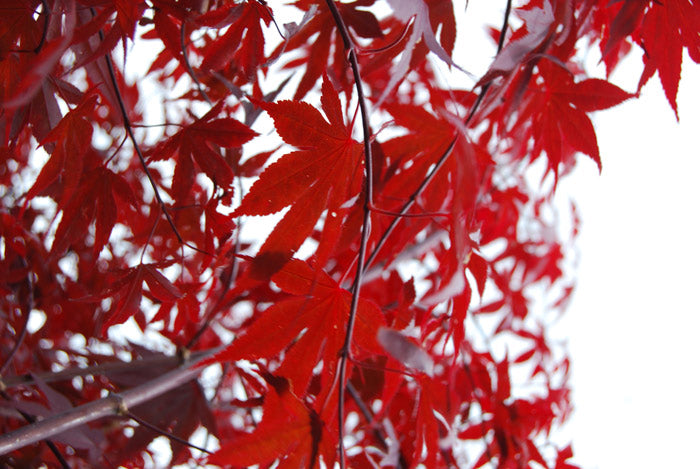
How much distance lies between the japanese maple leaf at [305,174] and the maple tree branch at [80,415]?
13 centimetres

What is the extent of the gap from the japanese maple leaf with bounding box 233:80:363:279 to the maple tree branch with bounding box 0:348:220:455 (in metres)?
0.13

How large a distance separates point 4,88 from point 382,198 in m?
0.37

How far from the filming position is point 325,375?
448 mm

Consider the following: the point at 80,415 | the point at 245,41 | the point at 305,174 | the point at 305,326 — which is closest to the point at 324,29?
the point at 245,41

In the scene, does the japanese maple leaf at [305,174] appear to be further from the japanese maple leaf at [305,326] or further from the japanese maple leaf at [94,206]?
the japanese maple leaf at [94,206]

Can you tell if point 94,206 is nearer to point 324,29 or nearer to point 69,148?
point 69,148

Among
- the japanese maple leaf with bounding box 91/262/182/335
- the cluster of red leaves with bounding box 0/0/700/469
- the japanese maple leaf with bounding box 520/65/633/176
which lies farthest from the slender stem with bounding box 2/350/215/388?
the japanese maple leaf with bounding box 520/65/633/176

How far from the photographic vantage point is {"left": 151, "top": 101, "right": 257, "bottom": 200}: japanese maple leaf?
475 mm

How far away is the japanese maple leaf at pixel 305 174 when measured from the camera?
0.40 metres

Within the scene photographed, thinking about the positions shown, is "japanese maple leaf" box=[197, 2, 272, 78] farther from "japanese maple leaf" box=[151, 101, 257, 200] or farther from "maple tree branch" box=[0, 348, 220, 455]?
"maple tree branch" box=[0, 348, 220, 455]

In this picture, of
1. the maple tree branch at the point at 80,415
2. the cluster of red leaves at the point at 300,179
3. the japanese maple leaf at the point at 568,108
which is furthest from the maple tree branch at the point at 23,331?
the japanese maple leaf at the point at 568,108

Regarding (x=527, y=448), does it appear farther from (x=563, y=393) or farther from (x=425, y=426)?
(x=425, y=426)

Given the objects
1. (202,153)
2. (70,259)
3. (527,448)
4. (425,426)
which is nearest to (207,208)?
(202,153)

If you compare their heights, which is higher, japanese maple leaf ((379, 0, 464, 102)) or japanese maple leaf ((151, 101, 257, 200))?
japanese maple leaf ((379, 0, 464, 102))
